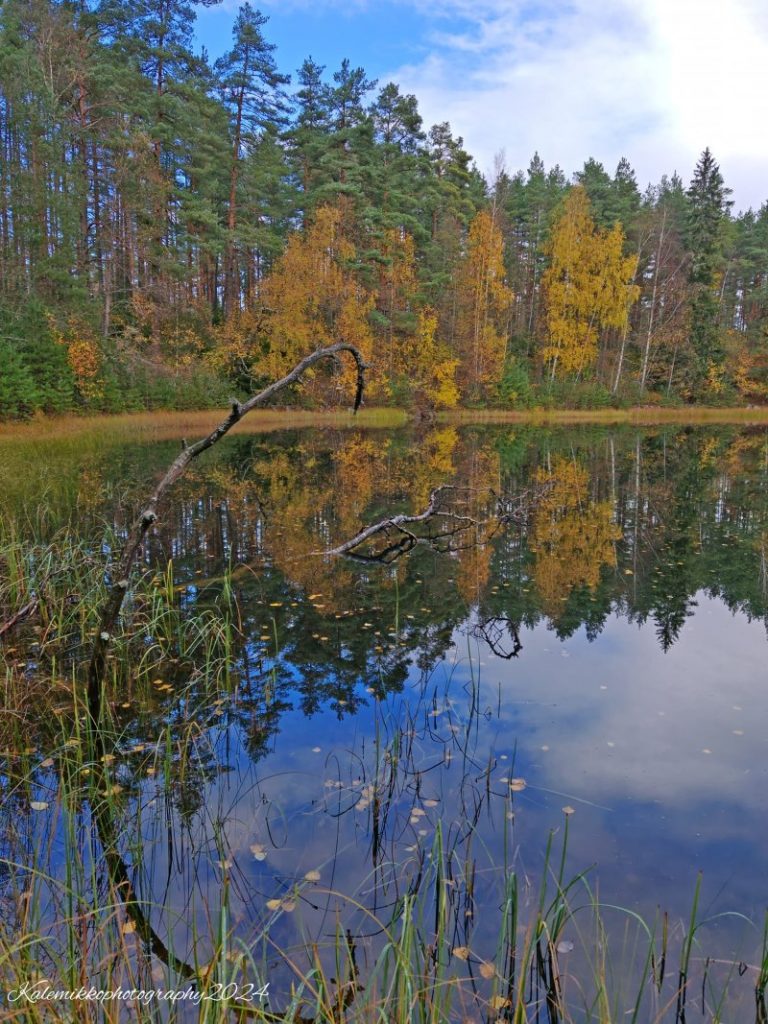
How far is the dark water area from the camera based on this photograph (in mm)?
3287

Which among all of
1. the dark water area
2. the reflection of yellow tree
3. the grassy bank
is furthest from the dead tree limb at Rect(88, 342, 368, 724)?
the grassy bank

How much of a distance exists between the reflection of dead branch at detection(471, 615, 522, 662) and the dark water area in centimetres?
2

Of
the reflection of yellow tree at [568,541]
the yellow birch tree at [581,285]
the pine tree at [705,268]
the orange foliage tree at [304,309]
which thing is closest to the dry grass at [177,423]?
the orange foliage tree at [304,309]

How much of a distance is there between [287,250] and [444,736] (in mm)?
33036

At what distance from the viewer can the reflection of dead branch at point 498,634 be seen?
6.45 metres

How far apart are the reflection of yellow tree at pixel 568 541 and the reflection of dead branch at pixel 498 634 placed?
2.29 feet

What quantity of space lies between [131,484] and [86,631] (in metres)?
8.22

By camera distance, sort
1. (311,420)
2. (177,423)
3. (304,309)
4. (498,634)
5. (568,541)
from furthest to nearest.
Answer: (304,309)
(311,420)
(177,423)
(568,541)
(498,634)

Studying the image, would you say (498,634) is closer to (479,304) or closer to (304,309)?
(304,309)

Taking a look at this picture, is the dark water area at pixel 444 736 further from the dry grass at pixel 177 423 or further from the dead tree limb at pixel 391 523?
the dry grass at pixel 177 423

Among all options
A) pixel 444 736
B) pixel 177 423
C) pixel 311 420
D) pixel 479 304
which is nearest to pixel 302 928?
pixel 444 736

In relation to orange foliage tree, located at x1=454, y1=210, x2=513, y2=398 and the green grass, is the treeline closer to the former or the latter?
orange foliage tree, located at x1=454, y1=210, x2=513, y2=398

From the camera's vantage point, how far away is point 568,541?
1081cm

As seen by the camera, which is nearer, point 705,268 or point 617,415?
point 617,415
